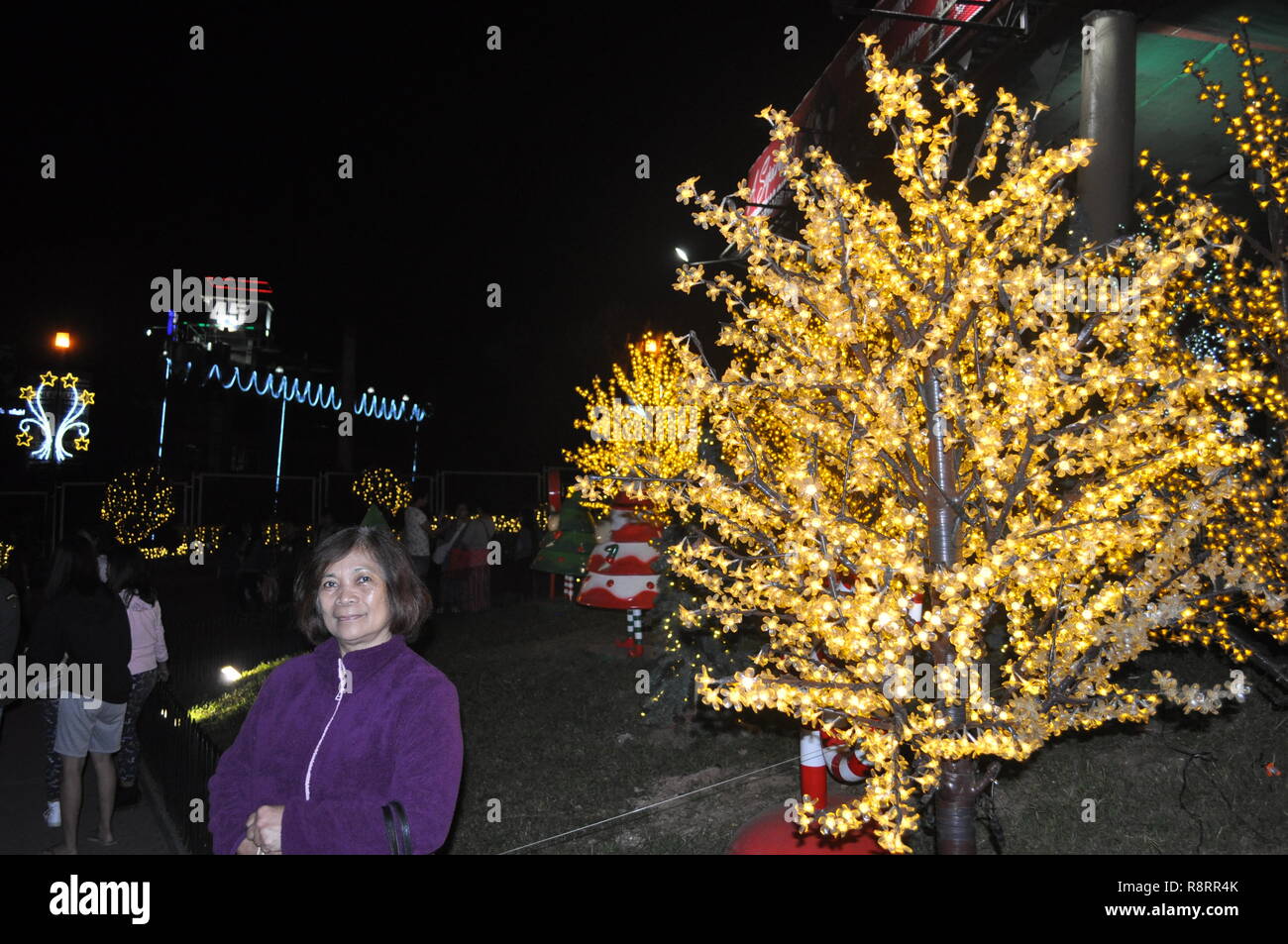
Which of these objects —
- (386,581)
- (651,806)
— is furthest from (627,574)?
(386,581)

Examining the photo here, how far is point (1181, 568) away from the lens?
4152 millimetres

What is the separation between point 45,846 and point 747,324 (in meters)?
6.64

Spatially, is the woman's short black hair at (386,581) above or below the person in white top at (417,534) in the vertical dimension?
below

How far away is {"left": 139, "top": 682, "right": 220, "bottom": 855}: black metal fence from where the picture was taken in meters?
5.91

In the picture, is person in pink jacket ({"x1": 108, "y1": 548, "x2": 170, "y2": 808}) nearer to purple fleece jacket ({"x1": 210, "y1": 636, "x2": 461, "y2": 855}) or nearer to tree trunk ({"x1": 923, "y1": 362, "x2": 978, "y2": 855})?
purple fleece jacket ({"x1": 210, "y1": 636, "x2": 461, "y2": 855})

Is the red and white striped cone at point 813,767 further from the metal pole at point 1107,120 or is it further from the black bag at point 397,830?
the metal pole at point 1107,120

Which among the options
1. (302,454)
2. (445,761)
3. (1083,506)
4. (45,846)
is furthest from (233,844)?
(302,454)

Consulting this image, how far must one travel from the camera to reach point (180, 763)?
6785mm

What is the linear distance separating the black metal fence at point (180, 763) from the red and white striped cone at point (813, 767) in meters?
3.83

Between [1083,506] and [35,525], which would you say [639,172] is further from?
[35,525]

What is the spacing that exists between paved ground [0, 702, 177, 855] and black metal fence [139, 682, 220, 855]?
16 centimetres

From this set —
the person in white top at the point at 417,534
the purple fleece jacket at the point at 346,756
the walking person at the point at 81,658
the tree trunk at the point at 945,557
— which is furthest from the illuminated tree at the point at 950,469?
the person in white top at the point at 417,534

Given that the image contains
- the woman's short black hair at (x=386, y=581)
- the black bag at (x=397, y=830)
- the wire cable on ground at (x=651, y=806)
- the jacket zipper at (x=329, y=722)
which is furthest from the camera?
the wire cable on ground at (x=651, y=806)

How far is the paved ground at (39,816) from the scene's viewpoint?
639 centimetres
